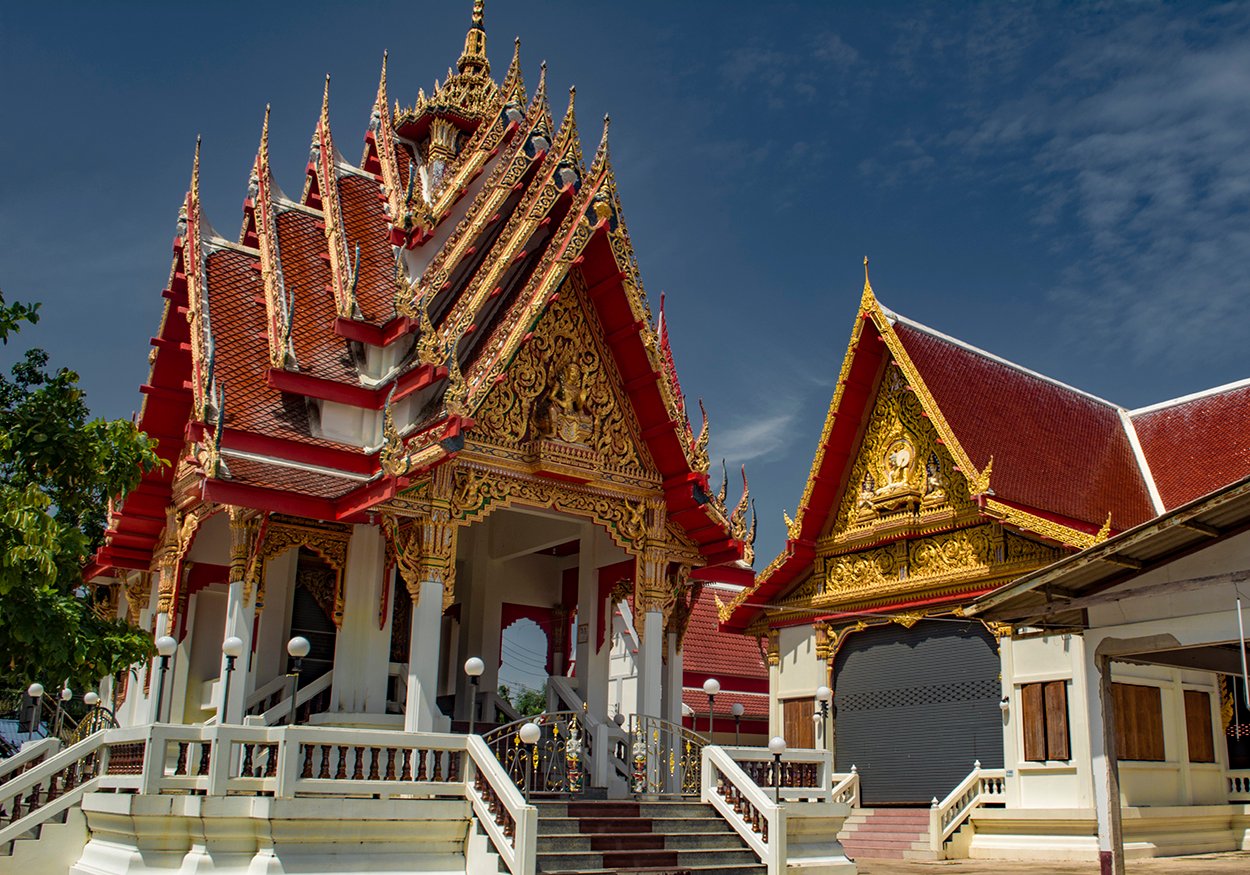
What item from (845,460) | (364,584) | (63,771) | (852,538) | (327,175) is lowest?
(63,771)

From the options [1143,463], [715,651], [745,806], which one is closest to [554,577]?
[745,806]

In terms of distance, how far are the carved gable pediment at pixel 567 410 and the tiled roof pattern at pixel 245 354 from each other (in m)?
1.70

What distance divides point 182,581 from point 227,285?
3557 mm

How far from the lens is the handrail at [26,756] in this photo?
11938mm

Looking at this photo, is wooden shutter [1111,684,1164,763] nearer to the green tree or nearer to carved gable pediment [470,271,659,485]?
carved gable pediment [470,271,659,485]

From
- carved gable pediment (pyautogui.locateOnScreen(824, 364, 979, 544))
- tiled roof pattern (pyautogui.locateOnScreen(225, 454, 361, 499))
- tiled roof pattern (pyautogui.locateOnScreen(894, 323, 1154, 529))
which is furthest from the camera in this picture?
carved gable pediment (pyautogui.locateOnScreen(824, 364, 979, 544))

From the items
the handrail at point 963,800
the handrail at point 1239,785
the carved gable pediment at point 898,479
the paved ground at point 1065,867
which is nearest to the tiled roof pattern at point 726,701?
the carved gable pediment at point 898,479

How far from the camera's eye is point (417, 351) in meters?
13.0

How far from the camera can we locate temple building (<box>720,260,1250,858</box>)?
17.2m

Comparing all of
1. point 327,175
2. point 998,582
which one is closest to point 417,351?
point 327,175

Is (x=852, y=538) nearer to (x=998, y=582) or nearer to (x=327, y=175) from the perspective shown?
(x=998, y=582)

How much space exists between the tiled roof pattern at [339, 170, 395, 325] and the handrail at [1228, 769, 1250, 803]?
13.7 meters

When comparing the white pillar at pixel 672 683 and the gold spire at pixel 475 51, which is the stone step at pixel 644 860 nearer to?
the white pillar at pixel 672 683

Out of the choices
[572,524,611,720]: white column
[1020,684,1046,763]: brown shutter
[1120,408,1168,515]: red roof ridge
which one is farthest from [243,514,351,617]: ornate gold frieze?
[1120,408,1168,515]: red roof ridge
